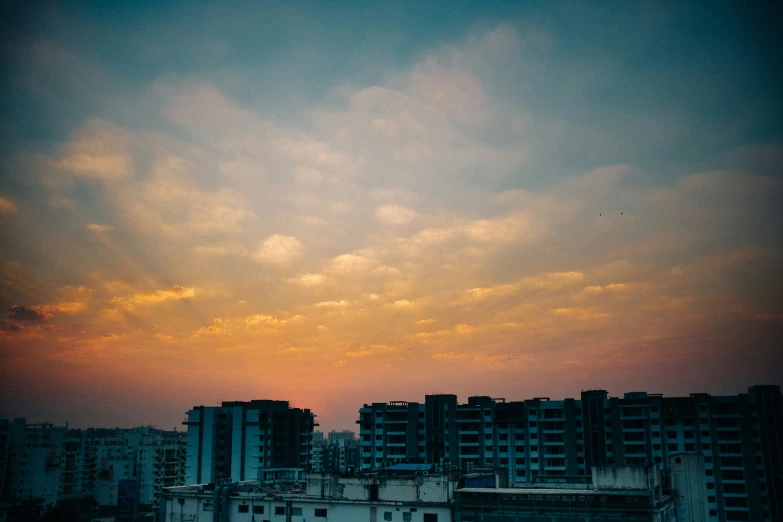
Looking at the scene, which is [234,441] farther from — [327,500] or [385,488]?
[385,488]

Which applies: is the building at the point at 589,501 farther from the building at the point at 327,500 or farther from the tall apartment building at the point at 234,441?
the tall apartment building at the point at 234,441

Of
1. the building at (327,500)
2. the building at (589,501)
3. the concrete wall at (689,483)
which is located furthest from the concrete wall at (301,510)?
the concrete wall at (689,483)

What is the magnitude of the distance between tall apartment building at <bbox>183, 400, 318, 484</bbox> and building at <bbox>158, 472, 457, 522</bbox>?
26.0 meters

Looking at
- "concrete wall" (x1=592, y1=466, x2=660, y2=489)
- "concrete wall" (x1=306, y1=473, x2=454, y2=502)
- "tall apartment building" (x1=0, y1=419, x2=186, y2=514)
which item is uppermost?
"concrete wall" (x1=592, y1=466, x2=660, y2=489)

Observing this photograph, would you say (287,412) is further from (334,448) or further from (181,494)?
(334,448)

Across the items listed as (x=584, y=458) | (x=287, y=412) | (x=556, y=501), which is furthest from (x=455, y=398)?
(x=556, y=501)

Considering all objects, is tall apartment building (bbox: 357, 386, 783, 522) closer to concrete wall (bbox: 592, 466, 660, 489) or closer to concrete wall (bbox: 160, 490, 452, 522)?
concrete wall (bbox: 160, 490, 452, 522)

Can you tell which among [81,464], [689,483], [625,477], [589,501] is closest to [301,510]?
[589,501]

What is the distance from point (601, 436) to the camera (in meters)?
60.4

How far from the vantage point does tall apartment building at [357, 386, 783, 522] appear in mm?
55062

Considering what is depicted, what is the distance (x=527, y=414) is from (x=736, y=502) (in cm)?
1986

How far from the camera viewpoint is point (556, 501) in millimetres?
33656

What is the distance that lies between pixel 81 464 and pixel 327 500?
74.2 metres

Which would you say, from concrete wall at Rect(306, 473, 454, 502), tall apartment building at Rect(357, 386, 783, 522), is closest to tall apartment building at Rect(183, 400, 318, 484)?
tall apartment building at Rect(357, 386, 783, 522)
